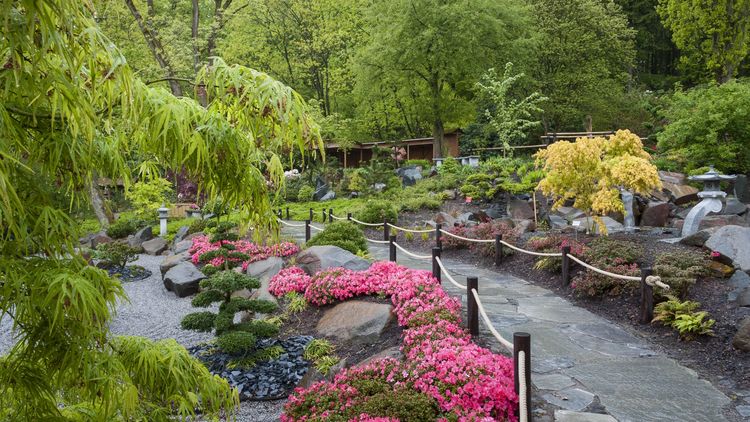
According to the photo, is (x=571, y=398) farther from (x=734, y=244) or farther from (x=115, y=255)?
(x=115, y=255)

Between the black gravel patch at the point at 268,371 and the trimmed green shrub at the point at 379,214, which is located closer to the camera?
the black gravel patch at the point at 268,371

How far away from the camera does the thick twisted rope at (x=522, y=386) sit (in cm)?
375

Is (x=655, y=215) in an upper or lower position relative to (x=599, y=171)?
lower

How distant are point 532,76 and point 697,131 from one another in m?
12.2

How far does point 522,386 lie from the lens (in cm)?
384

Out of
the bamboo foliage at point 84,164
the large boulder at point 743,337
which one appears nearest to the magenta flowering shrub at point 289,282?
the large boulder at point 743,337

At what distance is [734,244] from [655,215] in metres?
7.09

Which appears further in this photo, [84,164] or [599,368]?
[599,368]

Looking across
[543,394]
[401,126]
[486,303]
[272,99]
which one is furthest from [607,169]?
[401,126]

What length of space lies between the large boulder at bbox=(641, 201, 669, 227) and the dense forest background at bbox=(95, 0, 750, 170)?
22.0ft

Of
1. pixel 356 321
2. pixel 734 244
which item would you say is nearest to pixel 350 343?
pixel 356 321

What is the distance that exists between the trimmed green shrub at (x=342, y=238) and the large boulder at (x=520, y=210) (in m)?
6.45

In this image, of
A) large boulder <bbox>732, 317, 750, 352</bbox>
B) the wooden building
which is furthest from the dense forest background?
large boulder <bbox>732, 317, 750, 352</bbox>

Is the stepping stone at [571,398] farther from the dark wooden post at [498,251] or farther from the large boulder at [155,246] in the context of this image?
the large boulder at [155,246]
